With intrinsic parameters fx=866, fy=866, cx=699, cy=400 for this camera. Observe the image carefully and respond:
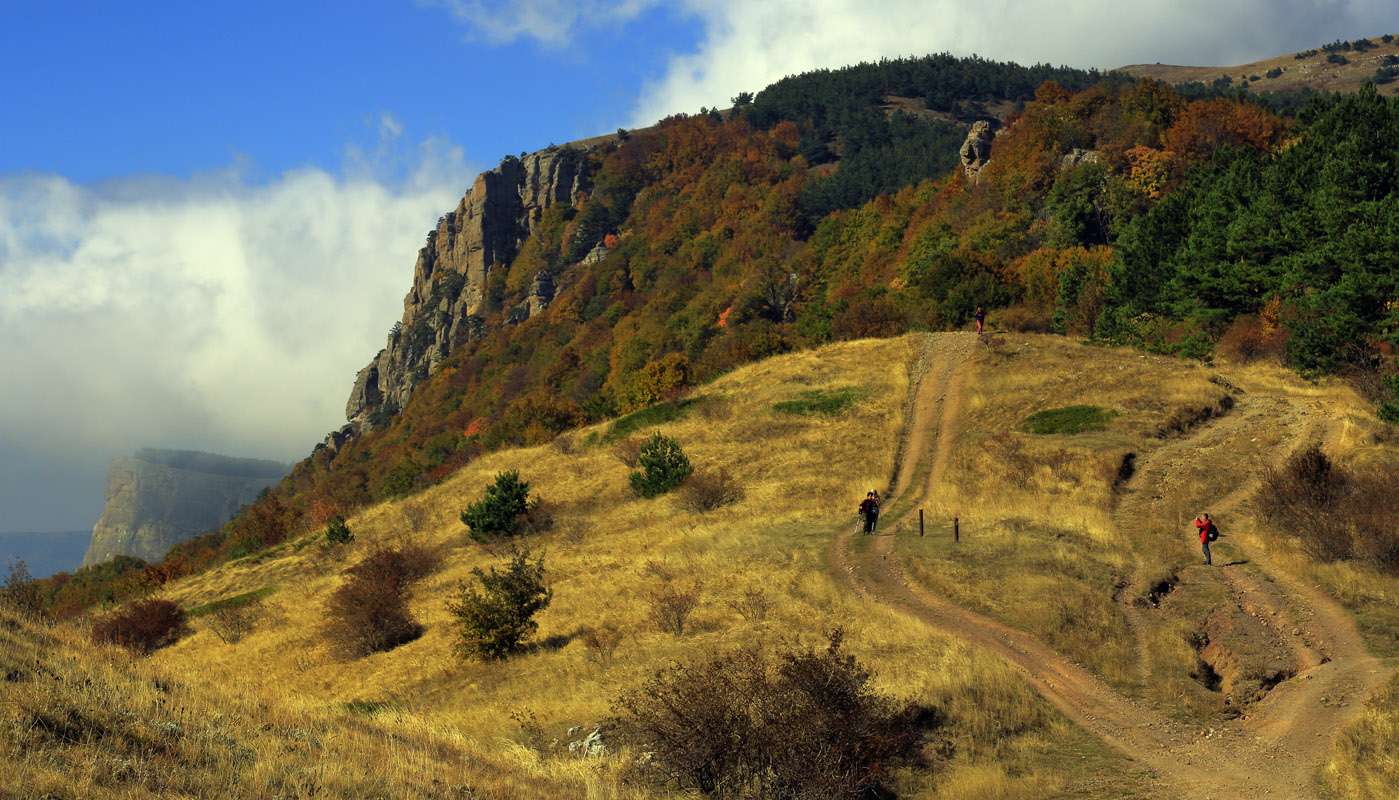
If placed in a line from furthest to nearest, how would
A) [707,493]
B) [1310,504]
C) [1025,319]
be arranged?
[1025,319] → [707,493] → [1310,504]

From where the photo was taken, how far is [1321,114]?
156ft

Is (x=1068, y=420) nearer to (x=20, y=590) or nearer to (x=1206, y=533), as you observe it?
(x=1206, y=533)

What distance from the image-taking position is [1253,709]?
14.8m

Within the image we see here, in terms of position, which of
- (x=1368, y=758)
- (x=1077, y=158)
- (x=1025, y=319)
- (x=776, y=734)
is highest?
(x=1077, y=158)

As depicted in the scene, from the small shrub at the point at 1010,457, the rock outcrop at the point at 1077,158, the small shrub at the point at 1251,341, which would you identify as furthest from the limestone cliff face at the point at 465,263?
the small shrub at the point at 1010,457

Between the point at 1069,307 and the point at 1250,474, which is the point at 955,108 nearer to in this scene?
the point at 1069,307

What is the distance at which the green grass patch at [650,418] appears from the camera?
5034cm

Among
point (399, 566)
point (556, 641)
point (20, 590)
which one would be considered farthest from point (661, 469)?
point (20, 590)

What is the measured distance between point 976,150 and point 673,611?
90.8 metres

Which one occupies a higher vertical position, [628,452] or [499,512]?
[628,452]

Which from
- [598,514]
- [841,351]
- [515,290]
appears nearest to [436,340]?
[515,290]

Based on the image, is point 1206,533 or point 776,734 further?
point 1206,533

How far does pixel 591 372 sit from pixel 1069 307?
63.4 metres

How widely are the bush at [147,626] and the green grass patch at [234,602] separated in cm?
127
